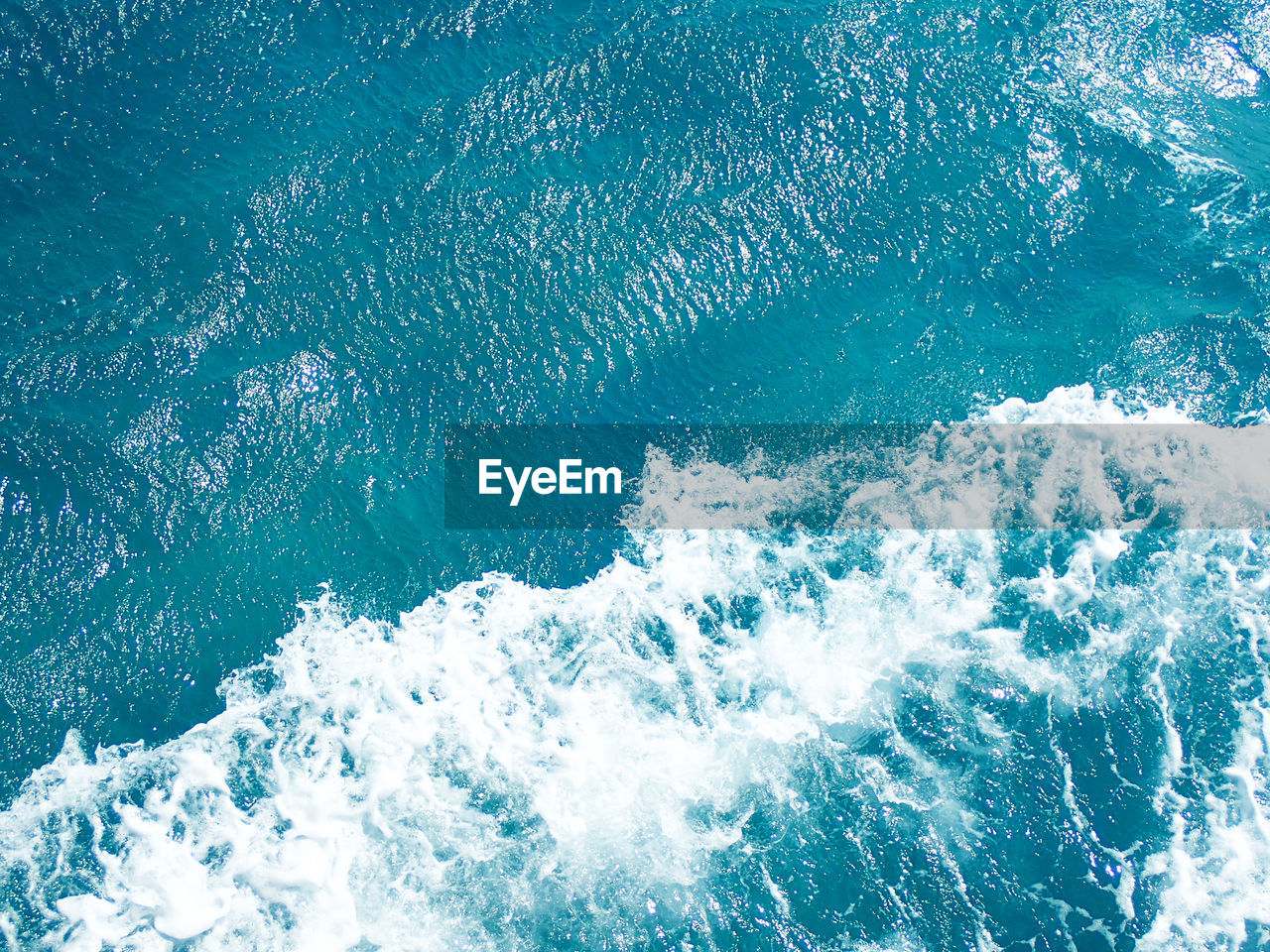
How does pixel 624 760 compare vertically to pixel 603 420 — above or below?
below

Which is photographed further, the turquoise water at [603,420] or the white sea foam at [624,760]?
the turquoise water at [603,420]

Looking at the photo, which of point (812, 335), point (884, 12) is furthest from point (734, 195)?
point (884, 12)

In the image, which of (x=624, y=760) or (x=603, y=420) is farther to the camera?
(x=603, y=420)

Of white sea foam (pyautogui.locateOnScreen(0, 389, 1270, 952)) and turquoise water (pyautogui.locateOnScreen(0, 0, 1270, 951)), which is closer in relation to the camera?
white sea foam (pyautogui.locateOnScreen(0, 389, 1270, 952))

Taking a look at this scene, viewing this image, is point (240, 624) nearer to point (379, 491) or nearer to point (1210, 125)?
point (379, 491)
